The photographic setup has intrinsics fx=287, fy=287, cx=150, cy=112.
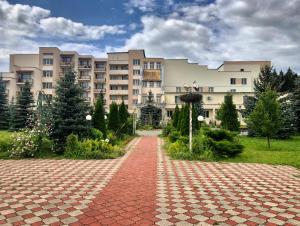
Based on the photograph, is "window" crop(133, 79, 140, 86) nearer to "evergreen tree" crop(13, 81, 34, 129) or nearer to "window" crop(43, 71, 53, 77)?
"window" crop(43, 71, 53, 77)

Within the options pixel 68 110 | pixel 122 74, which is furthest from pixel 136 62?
pixel 68 110

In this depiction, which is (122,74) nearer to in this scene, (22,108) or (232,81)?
(232,81)

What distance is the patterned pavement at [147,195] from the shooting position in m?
4.81

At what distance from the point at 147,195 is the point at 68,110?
884 cm

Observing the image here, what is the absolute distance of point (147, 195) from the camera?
20.4 ft

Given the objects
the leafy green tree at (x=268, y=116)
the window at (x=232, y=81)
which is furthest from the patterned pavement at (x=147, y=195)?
the window at (x=232, y=81)

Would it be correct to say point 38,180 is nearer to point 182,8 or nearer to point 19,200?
point 19,200

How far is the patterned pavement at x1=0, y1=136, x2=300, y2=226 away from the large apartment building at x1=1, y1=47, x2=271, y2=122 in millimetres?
42840

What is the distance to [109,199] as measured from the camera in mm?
5879

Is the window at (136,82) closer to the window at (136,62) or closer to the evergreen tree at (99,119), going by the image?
the window at (136,62)

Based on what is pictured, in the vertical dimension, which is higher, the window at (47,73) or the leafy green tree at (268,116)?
the window at (47,73)

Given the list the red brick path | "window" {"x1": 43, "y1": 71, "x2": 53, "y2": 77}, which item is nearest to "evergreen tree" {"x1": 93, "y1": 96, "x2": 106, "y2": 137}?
the red brick path

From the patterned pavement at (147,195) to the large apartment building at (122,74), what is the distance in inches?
1687

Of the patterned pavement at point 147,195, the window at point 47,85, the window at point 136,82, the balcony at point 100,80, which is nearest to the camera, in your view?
the patterned pavement at point 147,195
